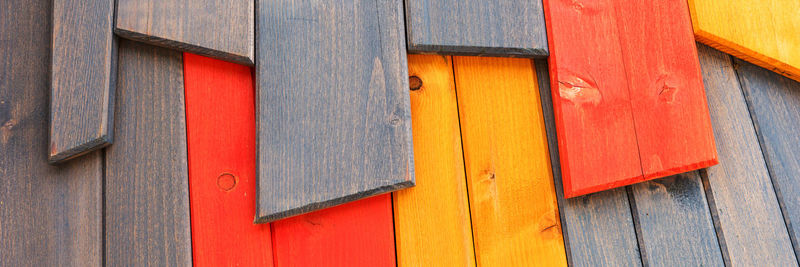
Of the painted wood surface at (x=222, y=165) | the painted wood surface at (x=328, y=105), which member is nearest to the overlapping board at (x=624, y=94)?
the painted wood surface at (x=328, y=105)

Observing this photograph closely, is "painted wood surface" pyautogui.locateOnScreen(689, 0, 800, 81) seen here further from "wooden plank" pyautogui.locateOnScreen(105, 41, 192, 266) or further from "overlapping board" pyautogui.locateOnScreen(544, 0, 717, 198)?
"wooden plank" pyautogui.locateOnScreen(105, 41, 192, 266)

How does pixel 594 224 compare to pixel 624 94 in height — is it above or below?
below

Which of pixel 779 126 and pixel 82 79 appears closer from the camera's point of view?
pixel 82 79

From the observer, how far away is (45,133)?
797 millimetres

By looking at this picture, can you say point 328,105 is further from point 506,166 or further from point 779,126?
point 779,126

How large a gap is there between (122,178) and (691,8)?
0.99 metres

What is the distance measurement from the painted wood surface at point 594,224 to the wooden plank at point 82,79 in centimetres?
68

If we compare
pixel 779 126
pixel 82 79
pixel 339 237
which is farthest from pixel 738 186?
pixel 82 79

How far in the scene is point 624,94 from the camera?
2.97 feet

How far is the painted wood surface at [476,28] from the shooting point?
85 centimetres

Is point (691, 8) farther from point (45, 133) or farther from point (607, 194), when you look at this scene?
point (45, 133)

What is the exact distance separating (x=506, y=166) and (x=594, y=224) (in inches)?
6.9

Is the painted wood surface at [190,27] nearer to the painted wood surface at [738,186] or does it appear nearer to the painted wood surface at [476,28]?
the painted wood surface at [476,28]

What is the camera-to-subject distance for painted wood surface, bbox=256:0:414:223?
2.56 feet
